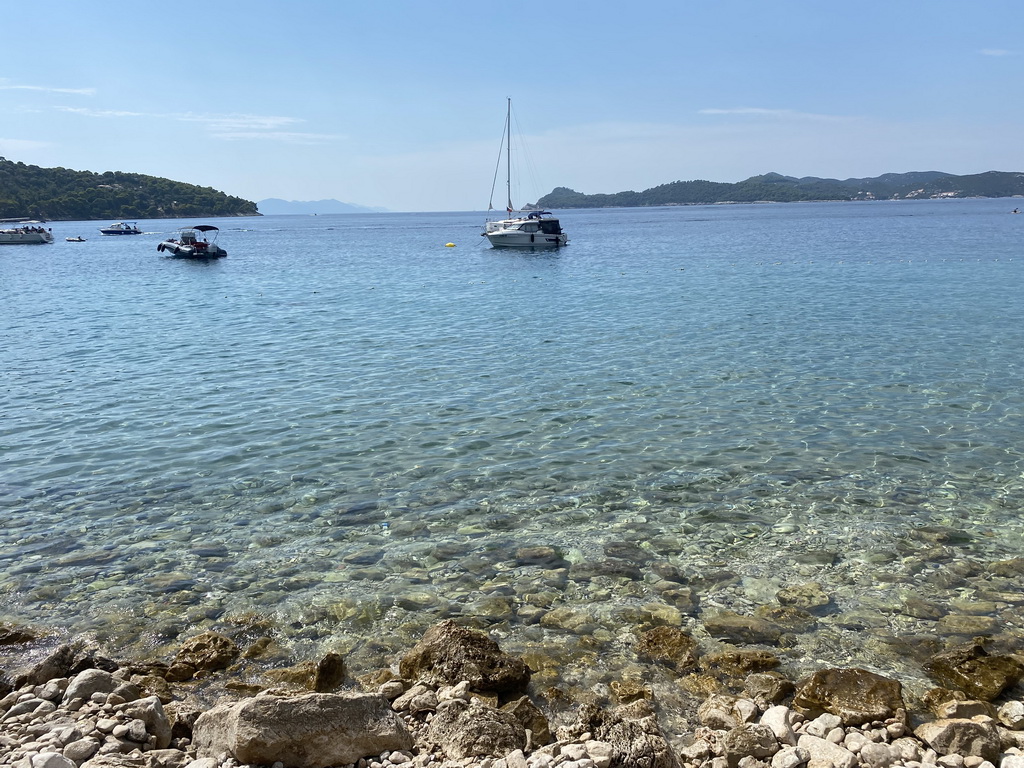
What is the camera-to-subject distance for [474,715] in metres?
5.95

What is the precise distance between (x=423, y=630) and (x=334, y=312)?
88.9 ft

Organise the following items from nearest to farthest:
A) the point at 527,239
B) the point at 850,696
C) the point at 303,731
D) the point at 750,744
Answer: the point at 303,731 < the point at 750,744 < the point at 850,696 < the point at 527,239

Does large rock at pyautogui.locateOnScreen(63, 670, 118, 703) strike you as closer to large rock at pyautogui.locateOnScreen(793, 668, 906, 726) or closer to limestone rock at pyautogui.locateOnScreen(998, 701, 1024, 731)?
large rock at pyautogui.locateOnScreen(793, 668, 906, 726)

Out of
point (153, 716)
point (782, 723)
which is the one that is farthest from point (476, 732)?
point (153, 716)

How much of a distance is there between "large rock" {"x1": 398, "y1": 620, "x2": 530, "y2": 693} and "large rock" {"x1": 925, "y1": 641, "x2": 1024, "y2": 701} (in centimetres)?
384

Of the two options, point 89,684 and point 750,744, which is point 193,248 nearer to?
point 89,684

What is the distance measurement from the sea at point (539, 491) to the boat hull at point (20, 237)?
93709mm

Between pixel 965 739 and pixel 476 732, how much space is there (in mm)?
3692

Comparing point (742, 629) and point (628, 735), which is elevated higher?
point (628, 735)

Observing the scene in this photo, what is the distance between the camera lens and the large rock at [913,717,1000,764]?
562 centimetres

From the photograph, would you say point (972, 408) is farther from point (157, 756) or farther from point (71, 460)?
point (71, 460)

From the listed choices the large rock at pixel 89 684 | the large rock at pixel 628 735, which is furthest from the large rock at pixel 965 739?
the large rock at pixel 89 684

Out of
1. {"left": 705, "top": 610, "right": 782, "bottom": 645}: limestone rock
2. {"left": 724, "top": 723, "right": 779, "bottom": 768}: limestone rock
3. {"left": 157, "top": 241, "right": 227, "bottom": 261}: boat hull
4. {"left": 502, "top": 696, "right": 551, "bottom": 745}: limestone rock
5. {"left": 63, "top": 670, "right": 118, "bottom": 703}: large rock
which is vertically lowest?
{"left": 705, "top": 610, "right": 782, "bottom": 645}: limestone rock

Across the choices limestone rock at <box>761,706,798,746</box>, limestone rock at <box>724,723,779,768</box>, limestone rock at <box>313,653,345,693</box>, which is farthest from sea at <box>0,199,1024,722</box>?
limestone rock at <box>724,723,779,768</box>
